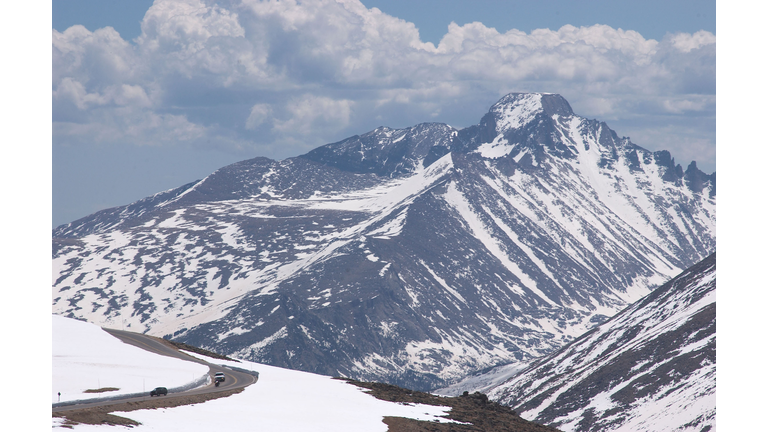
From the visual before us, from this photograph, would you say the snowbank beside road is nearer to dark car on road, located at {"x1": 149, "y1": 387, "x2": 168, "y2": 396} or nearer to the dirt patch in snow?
the dirt patch in snow

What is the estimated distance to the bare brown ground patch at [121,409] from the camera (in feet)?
205

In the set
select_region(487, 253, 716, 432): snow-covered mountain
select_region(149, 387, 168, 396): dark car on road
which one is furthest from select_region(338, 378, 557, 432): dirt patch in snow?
select_region(487, 253, 716, 432): snow-covered mountain

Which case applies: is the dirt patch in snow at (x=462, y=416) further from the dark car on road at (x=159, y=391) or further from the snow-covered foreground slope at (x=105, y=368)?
the dark car on road at (x=159, y=391)

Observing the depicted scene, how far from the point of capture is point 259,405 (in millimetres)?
81312

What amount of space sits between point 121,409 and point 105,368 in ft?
102

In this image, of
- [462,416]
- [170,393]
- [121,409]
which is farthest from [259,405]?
[462,416]

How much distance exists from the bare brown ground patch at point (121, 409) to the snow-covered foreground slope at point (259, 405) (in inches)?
45.3

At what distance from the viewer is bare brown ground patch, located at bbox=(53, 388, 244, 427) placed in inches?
2454

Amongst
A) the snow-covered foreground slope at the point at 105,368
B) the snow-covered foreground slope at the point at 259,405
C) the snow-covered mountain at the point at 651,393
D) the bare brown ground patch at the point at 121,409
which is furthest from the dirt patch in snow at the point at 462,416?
the snow-covered mountain at the point at 651,393

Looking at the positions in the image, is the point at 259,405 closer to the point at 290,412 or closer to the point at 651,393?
the point at 290,412

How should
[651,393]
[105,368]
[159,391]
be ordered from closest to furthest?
[159,391] < [105,368] < [651,393]

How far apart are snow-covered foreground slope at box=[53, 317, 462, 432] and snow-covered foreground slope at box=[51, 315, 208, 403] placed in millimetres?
129
